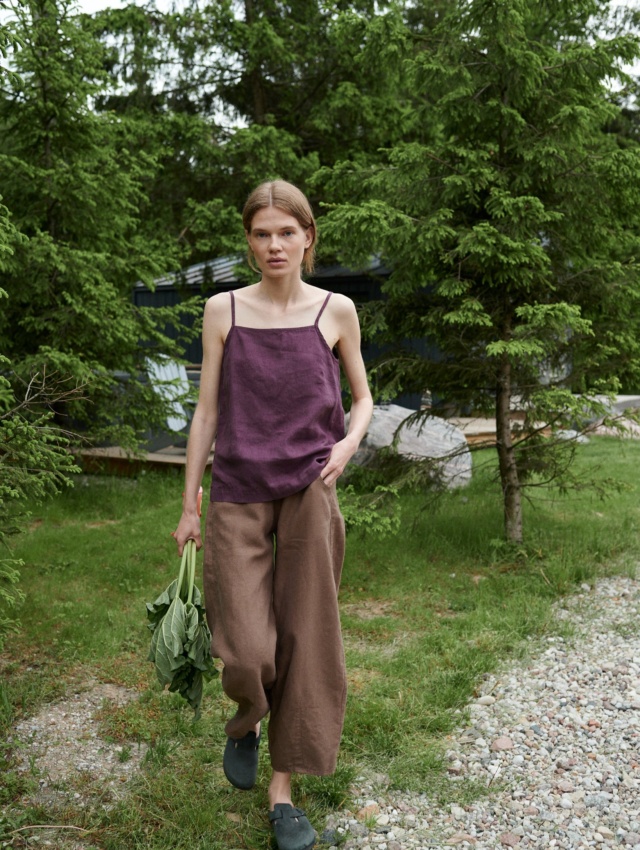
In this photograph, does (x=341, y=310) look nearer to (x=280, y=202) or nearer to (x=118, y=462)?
(x=280, y=202)

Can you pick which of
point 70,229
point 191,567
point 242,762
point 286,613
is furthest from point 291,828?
point 70,229

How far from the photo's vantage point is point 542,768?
134 inches

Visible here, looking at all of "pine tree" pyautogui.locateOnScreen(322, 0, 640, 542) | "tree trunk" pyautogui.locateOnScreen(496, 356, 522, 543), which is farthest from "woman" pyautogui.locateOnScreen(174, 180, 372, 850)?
"tree trunk" pyautogui.locateOnScreen(496, 356, 522, 543)

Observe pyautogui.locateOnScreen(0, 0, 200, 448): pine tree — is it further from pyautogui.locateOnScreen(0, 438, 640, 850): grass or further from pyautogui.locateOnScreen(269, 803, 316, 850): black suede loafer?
pyautogui.locateOnScreen(269, 803, 316, 850): black suede loafer

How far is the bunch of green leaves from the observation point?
2.74m

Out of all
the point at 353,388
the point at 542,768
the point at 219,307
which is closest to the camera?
the point at 219,307

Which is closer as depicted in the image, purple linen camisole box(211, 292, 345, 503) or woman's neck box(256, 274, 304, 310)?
purple linen camisole box(211, 292, 345, 503)

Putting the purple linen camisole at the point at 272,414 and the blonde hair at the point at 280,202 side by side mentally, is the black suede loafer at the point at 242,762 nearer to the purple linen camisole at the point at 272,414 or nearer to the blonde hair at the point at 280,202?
the purple linen camisole at the point at 272,414

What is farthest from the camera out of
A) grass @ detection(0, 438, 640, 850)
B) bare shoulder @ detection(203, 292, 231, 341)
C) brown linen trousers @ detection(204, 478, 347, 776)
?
grass @ detection(0, 438, 640, 850)

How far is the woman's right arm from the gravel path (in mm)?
1225

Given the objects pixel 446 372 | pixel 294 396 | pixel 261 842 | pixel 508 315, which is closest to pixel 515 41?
pixel 508 315

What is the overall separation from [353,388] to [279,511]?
569 mm

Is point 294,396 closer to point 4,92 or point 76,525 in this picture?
point 76,525

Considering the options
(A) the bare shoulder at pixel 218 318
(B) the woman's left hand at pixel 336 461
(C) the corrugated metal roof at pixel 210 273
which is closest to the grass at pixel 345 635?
(B) the woman's left hand at pixel 336 461
